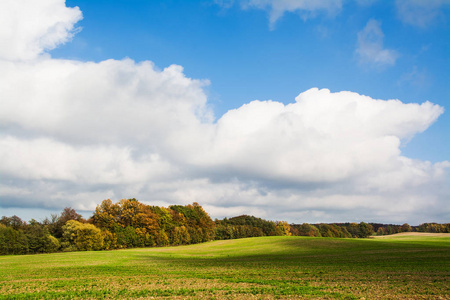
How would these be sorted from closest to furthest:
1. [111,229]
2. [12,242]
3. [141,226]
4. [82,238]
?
[12,242], [82,238], [111,229], [141,226]

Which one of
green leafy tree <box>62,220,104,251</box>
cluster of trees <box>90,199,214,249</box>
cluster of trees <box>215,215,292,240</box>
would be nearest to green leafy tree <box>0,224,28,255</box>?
green leafy tree <box>62,220,104,251</box>

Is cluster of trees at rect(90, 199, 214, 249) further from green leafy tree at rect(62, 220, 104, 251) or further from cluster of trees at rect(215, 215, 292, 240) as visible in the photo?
cluster of trees at rect(215, 215, 292, 240)

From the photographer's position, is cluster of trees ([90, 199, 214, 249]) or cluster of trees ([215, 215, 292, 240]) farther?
cluster of trees ([215, 215, 292, 240])

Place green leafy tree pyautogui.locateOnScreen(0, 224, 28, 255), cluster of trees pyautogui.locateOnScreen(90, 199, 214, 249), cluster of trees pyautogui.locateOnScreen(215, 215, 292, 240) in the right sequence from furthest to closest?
1. cluster of trees pyautogui.locateOnScreen(215, 215, 292, 240)
2. cluster of trees pyautogui.locateOnScreen(90, 199, 214, 249)
3. green leafy tree pyautogui.locateOnScreen(0, 224, 28, 255)

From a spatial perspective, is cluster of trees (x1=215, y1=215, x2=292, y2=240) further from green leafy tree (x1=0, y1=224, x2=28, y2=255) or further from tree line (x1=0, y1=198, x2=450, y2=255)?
green leafy tree (x1=0, y1=224, x2=28, y2=255)

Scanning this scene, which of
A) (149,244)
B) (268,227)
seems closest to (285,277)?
(149,244)

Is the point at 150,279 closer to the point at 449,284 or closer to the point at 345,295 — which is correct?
the point at 345,295

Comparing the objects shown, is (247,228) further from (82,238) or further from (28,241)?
(28,241)

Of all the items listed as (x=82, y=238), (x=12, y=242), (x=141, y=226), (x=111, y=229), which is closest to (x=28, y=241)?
(x=12, y=242)

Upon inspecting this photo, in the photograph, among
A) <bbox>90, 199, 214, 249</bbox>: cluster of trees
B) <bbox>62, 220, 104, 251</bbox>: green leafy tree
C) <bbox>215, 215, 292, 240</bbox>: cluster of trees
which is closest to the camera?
<bbox>62, 220, 104, 251</bbox>: green leafy tree

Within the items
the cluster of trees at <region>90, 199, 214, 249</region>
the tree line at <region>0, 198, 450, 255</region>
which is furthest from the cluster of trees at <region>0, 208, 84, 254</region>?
the cluster of trees at <region>90, 199, 214, 249</region>

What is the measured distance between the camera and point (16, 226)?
107 meters

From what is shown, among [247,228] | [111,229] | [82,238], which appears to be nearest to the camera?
[82,238]

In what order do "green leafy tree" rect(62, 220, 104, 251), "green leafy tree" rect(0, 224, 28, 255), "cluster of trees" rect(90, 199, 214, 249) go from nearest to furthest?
"green leafy tree" rect(0, 224, 28, 255) → "green leafy tree" rect(62, 220, 104, 251) → "cluster of trees" rect(90, 199, 214, 249)
